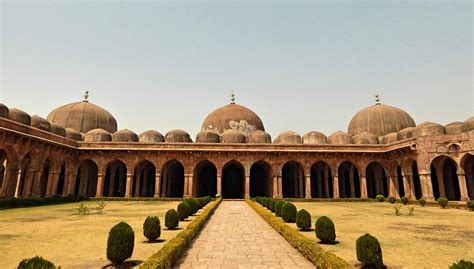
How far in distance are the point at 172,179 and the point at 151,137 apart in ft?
19.8

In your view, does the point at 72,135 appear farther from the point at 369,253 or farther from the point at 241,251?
the point at 369,253

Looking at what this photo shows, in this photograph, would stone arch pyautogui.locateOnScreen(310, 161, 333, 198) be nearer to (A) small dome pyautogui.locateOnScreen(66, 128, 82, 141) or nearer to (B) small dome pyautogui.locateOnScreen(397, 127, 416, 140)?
(B) small dome pyautogui.locateOnScreen(397, 127, 416, 140)

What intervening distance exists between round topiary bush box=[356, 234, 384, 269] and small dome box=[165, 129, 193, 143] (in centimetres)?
2935

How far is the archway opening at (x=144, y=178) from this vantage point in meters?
31.9

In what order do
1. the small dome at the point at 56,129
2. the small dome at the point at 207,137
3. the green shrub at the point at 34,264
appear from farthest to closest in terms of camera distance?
the small dome at the point at 207,137, the small dome at the point at 56,129, the green shrub at the point at 34,264

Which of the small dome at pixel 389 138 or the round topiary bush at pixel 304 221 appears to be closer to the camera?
the round topiary bush at pixel 304 221

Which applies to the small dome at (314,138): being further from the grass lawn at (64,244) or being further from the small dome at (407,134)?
the grass lawn at (64,244)

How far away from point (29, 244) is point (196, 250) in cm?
488

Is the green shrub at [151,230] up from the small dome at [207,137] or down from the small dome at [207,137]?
down

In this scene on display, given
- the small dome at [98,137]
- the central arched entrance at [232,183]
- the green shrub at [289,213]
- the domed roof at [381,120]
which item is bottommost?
the green shrub at [289,213]

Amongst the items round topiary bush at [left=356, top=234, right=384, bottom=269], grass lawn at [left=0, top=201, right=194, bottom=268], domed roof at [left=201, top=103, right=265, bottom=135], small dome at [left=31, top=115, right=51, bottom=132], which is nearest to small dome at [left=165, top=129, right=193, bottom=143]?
domed roof at [left=201, top=103, right=265, bottom=135]

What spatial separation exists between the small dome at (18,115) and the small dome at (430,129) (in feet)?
123

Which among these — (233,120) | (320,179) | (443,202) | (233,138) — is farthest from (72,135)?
(443,202)

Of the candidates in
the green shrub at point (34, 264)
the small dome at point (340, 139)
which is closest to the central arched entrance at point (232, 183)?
the small dome at point (340, 139)
